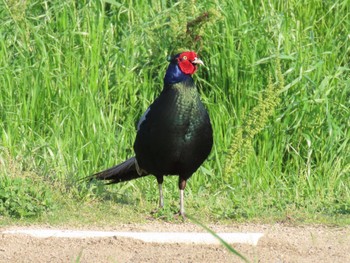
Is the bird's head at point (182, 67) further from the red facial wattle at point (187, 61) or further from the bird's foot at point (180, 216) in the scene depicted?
the bird's foot at point (180, 216)

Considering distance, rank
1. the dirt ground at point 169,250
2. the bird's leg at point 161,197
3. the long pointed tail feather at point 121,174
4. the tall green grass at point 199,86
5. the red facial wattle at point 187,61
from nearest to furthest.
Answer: the dirt ground at point 169,250 → the red facial wattle at point 187,61 → the bird's leg at point 161,197 → the long pointed tail feather at point 121,174 → the tall green grass at point 199,86

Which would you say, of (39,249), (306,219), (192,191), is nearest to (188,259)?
(39,249)

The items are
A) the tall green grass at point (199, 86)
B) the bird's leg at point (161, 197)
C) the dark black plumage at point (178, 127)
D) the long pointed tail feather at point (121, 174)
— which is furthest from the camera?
the tall green grass at point (199, 86)

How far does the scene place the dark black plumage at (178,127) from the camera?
6.19 metres

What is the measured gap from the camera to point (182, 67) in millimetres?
6293

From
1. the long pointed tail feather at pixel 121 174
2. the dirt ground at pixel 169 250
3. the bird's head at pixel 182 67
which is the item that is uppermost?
the bird's head at pixel 182 67

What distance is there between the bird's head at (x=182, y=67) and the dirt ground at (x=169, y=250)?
129cm

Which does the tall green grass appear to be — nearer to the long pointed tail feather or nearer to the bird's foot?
the long pointed tail feather

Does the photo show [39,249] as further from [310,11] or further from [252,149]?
[310,11]

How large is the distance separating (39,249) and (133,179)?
2074 mm

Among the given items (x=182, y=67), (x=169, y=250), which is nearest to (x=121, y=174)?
(x=182, y=67)

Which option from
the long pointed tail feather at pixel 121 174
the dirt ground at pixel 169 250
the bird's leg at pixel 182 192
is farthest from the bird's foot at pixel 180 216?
the dirt ground at pixel 169 250

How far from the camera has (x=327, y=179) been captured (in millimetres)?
7250

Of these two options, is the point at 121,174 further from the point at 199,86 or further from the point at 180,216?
the point at 199,86
